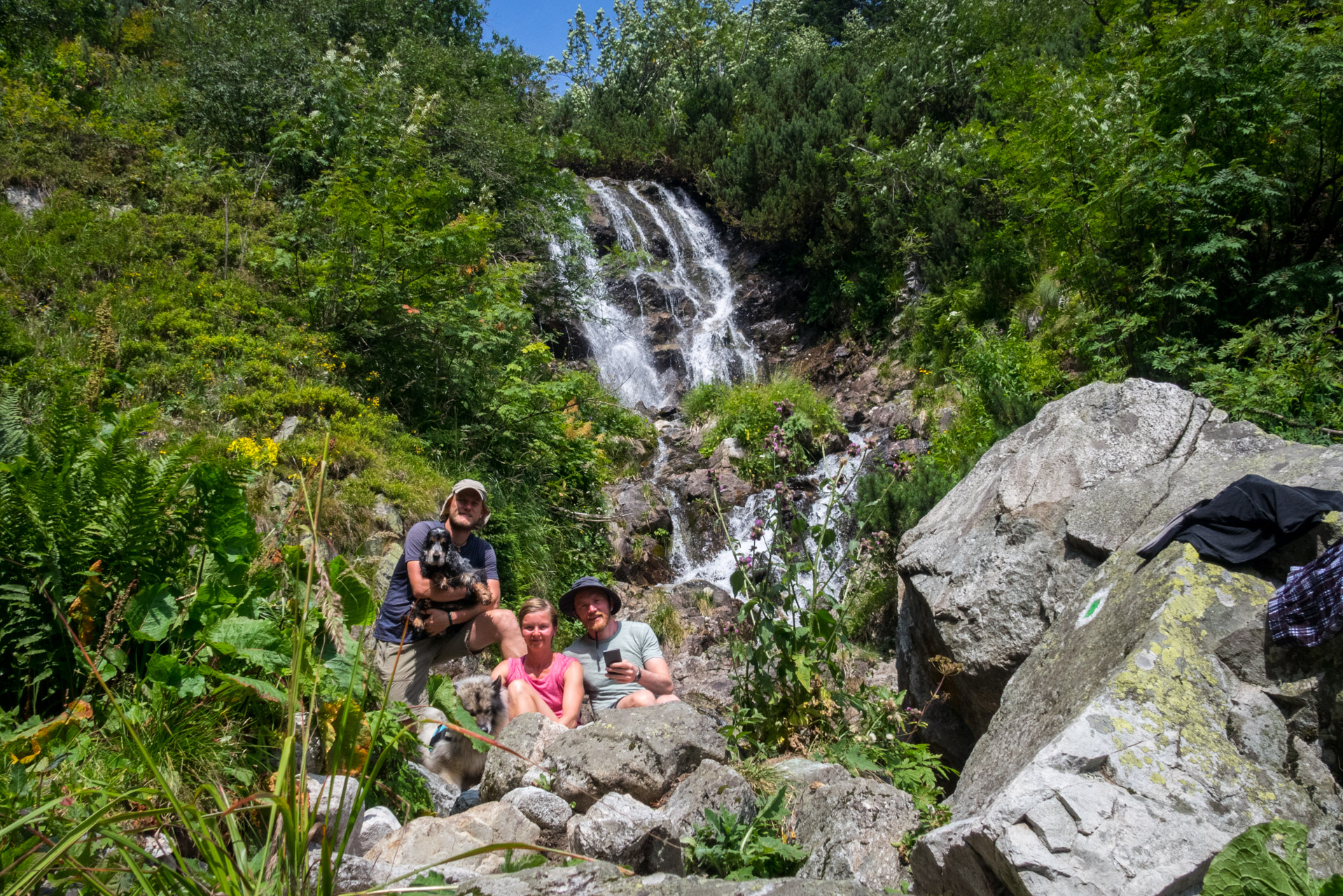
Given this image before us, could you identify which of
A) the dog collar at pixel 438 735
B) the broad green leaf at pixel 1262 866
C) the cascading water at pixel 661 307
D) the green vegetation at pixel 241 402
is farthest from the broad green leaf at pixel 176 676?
the cascading water at pixel 661 307

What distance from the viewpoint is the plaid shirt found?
2328mm

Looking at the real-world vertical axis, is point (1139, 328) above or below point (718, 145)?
below

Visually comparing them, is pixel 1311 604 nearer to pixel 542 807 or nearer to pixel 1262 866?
pixel 1262 866

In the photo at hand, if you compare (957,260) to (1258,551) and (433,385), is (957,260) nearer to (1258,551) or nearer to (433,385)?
(433,385)

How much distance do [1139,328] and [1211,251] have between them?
3.60ft

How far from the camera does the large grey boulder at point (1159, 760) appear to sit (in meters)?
1.93

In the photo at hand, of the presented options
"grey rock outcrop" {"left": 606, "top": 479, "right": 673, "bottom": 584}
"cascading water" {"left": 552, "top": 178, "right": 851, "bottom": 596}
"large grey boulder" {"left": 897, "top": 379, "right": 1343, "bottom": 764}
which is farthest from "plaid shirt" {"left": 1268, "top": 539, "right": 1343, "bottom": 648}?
"cascading water" {"left": 552, "top": 178, "right": 851, "bottom": 596}

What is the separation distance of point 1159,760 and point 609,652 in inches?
109

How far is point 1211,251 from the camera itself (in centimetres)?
706

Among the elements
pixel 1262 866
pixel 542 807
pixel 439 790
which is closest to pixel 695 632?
pixel 439 790

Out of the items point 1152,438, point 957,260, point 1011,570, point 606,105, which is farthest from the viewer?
point 606,105

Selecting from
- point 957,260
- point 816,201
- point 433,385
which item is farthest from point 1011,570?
point 816,201

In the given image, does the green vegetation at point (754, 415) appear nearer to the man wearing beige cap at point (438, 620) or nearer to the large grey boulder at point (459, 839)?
the man wearing beige cap at point (438, 620)

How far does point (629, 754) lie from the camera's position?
9.57ft
